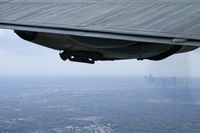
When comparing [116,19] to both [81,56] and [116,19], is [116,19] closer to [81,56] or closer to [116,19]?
[116,19]

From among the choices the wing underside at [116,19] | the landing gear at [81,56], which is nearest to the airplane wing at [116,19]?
the wing underside at [116,19]

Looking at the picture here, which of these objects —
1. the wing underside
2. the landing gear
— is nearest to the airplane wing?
the wing underside

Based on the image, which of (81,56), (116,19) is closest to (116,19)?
(116,19)

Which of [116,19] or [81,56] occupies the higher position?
[116,19]

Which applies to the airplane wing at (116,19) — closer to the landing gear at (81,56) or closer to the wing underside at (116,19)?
the wing underside at (116,19)

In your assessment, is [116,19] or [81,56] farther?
[81,56]

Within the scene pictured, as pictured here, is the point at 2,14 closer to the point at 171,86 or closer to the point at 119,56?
the point at 119,56

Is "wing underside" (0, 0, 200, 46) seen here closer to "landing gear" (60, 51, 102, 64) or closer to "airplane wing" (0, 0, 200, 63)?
"airplane wing" (0, 0, 200, 63)
